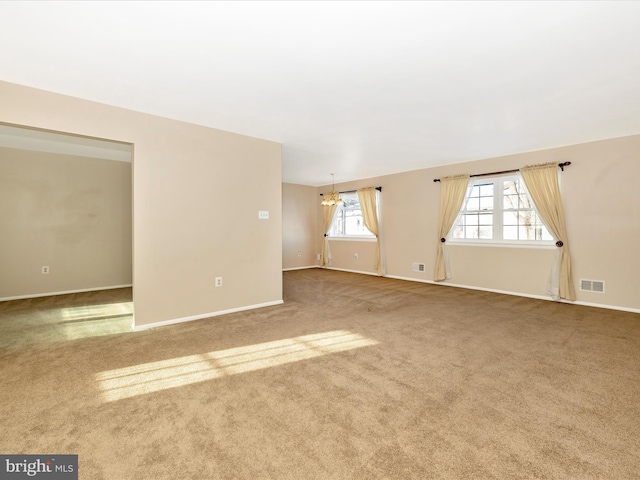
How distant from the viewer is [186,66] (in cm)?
252

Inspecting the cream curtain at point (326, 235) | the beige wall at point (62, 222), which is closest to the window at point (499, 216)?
the cream curtain at point (326, 235)

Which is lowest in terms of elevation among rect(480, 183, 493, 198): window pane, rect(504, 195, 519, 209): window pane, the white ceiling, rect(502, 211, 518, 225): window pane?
rect(502, 211, 518, 225): window pane

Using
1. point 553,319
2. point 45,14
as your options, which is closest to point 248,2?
point 45,14

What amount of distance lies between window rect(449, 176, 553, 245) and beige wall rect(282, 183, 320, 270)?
4.20m

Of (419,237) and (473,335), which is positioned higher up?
(419,237)

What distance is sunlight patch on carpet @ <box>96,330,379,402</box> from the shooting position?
7.54ft

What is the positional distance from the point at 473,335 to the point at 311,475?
2.62m

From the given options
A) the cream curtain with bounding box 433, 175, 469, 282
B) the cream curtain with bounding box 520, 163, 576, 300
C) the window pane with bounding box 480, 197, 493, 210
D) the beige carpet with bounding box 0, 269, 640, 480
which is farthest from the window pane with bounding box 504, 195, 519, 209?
the beige carpet with bounding box 0, 269, 640, 480

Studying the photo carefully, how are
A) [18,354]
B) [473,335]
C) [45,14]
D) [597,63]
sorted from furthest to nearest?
[473,335] < [18,354] < [597,63] < [45,14]

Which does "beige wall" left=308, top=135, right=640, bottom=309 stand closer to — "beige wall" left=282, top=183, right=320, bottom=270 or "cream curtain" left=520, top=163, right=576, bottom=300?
"cream curtain" left=520, top=163, right=576, bottom=300

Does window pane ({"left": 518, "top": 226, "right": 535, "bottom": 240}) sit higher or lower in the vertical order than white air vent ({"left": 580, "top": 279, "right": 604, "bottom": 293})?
higher

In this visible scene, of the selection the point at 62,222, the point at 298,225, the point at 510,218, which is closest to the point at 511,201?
the point at 510,218

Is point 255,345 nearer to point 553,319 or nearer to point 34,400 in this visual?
point 34,400

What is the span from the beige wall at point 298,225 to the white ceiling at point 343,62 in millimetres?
4568
